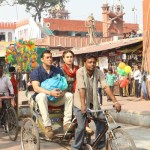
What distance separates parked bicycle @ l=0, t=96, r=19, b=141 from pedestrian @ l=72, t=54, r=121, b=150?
2751 millimetres

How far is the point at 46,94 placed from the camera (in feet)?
19.1

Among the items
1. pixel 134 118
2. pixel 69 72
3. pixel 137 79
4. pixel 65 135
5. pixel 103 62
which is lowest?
pixel 134 118

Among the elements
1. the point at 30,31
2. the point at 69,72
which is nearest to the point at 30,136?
the point at 69,72

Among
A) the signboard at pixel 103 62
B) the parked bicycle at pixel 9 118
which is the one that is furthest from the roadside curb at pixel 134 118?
the signboard at pixel 103 62

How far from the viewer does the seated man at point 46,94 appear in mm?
5670

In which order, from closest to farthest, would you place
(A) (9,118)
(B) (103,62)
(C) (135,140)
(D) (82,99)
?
(D) (82,99)
(C) (135,140)
(A) (9,118)
(B) (103,62)

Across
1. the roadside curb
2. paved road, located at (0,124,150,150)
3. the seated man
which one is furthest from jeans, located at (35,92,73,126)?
the roadside curb

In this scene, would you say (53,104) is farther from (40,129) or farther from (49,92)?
(40,129)

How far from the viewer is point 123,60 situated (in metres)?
21.2

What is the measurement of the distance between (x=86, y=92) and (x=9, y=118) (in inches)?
132

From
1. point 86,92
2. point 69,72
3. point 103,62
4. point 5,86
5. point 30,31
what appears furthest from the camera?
point 30,31

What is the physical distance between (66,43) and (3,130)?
26.8 m

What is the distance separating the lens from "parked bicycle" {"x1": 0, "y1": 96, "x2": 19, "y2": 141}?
7.98 m

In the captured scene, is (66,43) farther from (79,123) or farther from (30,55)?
(79,123)
